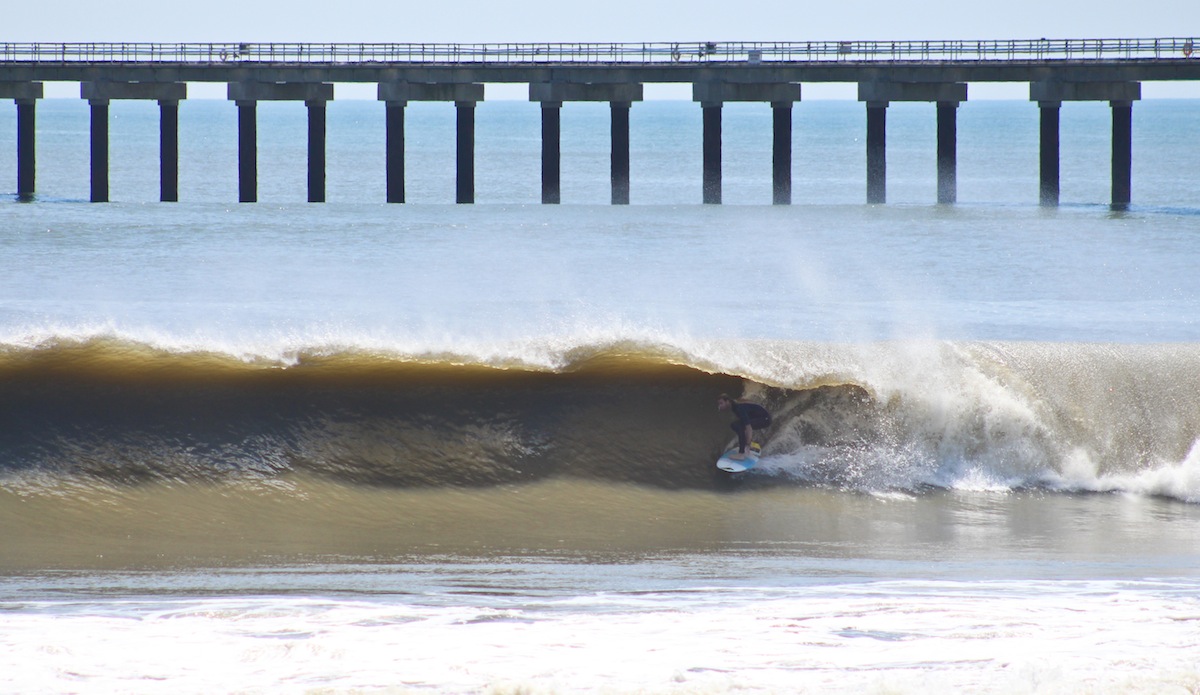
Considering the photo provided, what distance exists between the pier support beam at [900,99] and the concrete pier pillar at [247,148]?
1465 centimetres

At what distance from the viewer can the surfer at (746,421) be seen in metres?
10.7

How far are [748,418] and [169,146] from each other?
28372 millimetres

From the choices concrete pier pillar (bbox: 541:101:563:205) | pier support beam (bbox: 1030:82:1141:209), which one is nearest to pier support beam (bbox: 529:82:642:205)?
concrete pier pillar (bbox: 541:101:563:205)

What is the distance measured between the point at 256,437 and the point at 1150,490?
6.64m

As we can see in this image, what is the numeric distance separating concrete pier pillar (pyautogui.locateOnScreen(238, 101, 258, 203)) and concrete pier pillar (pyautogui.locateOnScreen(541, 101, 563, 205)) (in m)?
7.00

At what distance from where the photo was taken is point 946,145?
115ft

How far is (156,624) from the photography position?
261 inches

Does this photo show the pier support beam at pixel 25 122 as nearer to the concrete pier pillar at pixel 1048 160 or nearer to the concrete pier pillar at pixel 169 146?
the concrete pier pillar at pixel 169 146

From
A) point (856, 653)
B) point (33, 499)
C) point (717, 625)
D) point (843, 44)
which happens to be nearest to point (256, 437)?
point (33, 499)

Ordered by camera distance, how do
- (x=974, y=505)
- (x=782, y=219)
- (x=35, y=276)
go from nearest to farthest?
(x=974, y=505) < (x=35, y=276) < (x=782, y=219)

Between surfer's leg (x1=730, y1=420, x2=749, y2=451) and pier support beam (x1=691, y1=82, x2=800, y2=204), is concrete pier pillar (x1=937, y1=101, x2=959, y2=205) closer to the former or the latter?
pier support beam (x1=691, y1=82, x2=800, y2=204)

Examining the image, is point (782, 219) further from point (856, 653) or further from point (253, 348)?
point (856, 653)

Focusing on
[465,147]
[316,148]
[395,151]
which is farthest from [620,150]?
[316,148]

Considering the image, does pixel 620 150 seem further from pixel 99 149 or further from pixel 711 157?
pixel 99 149
